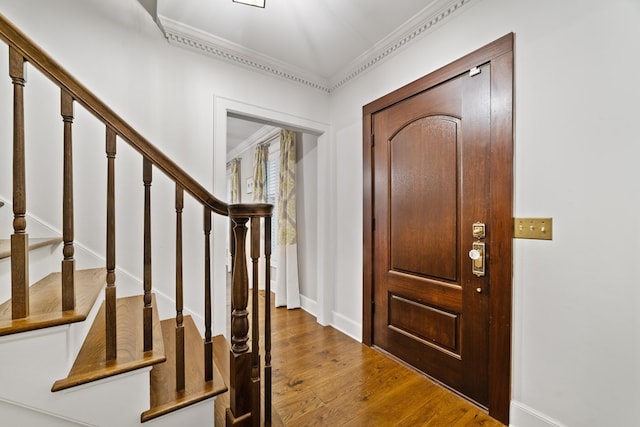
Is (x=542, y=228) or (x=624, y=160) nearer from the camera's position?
(x=624, y=160)

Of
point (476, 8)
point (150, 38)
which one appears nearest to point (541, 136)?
point (476, 8)

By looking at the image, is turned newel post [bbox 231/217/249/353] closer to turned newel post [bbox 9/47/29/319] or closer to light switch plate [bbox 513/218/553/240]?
turned newel post [bbox 9/47/29/319]

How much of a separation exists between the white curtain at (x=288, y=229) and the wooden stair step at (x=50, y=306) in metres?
2.12

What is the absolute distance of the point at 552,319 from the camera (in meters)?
1.36

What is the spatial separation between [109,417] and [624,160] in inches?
91.4

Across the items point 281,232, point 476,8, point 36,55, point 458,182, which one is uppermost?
point 476,8

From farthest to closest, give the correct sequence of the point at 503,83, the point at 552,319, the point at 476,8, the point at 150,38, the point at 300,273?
1. the point at 300,273
2. the point at 150,38
3. the point at 476,8
4. the point at 503,83
5. the point at 552,319

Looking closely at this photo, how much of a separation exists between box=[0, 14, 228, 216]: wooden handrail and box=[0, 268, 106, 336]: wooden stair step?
0.59 metres

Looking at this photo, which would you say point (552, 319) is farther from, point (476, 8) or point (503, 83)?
point (476, 8)

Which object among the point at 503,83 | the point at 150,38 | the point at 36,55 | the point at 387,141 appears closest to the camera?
the point at 36,55

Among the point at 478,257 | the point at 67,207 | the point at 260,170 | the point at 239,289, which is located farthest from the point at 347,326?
the point at 260,170

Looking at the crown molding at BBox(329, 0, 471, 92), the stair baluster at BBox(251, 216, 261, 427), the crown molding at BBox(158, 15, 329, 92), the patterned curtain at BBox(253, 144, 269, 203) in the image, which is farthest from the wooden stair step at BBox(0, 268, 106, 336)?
the patterned curtain at BBox(253, 144, 269, 203)

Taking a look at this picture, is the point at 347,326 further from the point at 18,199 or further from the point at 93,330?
the point at 18,199

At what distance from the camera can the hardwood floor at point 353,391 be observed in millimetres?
1535
